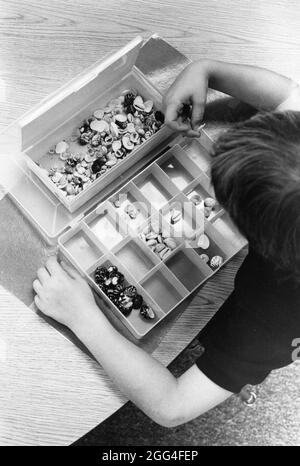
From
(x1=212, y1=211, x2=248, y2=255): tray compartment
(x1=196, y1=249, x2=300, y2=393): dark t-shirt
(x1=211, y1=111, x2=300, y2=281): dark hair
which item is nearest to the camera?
(x1=211, y1=111, x2=300, y2=281): dark hair

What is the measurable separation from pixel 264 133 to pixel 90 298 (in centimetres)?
36

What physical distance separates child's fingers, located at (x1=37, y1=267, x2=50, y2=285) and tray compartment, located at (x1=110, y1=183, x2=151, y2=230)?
150mm

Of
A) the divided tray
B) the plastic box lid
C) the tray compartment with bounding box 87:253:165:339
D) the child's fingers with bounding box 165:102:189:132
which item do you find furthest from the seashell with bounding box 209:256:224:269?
the plastic box lid

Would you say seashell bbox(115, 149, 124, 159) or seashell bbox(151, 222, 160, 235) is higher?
seashell bbox(115, 149, 124, 159)

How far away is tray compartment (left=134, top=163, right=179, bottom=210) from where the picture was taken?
0.89m

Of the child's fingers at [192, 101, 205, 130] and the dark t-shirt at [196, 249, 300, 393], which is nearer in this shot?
the dark t-shirt at [196, 249, 300, 393]

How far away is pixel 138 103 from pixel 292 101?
0.26m

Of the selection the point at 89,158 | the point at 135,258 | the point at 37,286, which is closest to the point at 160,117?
the point at 89,158

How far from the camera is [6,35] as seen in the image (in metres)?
0.91

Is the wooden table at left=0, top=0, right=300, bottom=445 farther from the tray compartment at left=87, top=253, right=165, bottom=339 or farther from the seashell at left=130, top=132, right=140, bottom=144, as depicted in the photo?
the seashell at left=130, top=132, right=140, bottom=144

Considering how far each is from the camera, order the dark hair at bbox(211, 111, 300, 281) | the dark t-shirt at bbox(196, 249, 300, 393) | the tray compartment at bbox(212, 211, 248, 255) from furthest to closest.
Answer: the tray compartment at bbox(212, 211, 248, 255), the dark t-shirt at bbox(196, 249, 300, 393), the dark hair at bbox(211, 111, 300, 281)

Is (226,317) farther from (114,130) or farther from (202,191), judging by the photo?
(114,130)

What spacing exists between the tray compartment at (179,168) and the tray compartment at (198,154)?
2 centimetres
